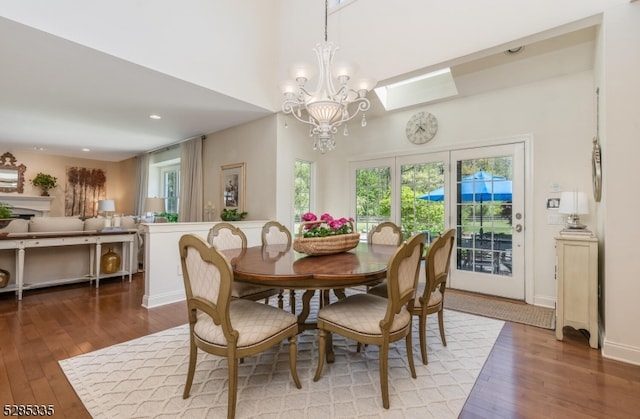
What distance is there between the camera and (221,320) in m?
1.54

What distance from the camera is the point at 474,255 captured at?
13.2ft

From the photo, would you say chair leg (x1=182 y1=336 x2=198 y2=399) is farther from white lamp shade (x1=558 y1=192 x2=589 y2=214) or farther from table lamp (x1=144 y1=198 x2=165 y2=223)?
table lamp (x1=144 y1=198 x2=165 y2=223)

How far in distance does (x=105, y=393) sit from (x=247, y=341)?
1.05m

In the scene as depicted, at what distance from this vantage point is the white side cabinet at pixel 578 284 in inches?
96.5

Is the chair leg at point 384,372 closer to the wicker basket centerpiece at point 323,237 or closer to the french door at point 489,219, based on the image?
the wicker basket centerpiece at point 323,237

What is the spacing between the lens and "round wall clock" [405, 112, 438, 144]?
172 inches

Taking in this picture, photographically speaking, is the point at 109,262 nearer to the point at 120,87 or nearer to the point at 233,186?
the point at 233,186

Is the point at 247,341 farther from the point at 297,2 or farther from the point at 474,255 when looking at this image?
the point at 297,2

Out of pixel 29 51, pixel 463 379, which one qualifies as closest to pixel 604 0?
pixel 463 379

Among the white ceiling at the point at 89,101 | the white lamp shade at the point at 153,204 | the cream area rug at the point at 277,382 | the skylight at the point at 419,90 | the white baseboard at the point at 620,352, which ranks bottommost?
the cream area rug at the point at 277,382

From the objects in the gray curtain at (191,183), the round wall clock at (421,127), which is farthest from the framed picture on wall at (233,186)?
the round wall clock at (421,127)

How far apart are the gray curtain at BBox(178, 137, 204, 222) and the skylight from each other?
11.8ft

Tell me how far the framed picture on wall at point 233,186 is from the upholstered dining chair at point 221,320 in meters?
3.41

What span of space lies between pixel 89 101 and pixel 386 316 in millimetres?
4732
